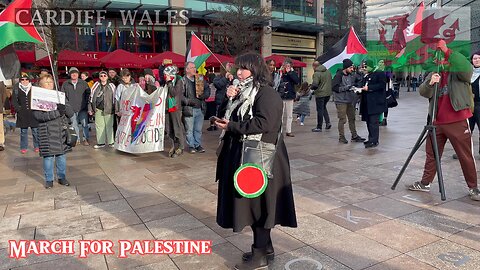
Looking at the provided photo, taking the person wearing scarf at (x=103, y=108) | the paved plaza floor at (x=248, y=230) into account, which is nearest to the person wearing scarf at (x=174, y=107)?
the paved plaza floor at (x=248, y=230)

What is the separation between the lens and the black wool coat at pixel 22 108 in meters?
7.56

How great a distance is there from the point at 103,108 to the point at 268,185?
7.02 meters

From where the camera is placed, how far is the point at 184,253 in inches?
139

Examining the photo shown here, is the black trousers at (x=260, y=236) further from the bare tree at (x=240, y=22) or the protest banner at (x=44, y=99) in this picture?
the bare tree at (x=240, y=22)

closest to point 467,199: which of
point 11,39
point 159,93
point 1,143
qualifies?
point 159,93

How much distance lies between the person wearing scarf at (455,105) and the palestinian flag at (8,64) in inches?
259

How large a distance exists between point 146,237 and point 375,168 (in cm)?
416

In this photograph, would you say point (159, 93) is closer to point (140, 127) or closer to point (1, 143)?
point (140, 127)

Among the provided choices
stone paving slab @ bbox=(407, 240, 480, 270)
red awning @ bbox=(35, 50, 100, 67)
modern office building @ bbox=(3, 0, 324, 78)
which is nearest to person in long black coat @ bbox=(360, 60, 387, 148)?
stone paving slab @ bbox=(407, 240, 480, 270)

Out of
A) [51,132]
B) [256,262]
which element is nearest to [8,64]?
[51,132]

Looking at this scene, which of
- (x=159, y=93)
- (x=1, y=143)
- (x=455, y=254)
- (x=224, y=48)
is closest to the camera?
(x=455, y=254)

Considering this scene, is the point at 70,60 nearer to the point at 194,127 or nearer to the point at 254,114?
the point at 194,127

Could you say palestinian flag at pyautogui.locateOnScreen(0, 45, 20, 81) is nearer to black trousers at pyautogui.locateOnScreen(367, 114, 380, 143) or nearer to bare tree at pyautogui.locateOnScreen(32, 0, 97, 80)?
bare tree at pyautogui.locateOnScreen(32, 0, 97, 80)

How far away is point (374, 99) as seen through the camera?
27.2 ft
